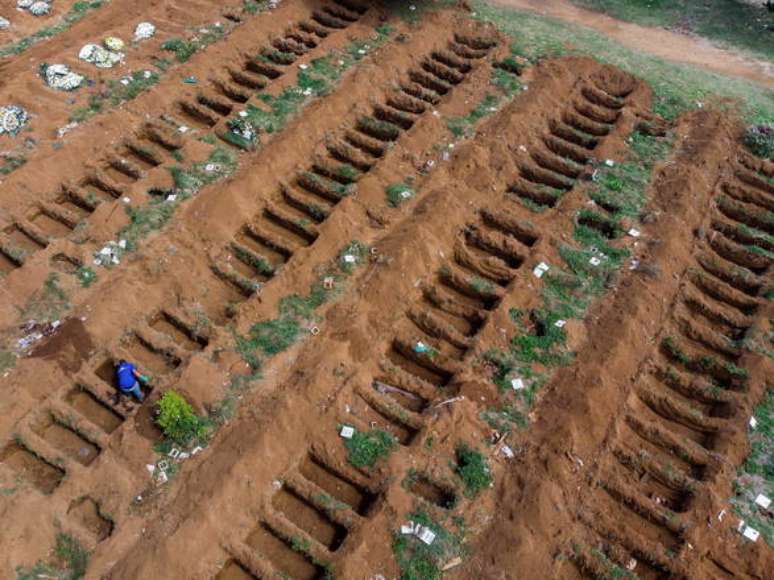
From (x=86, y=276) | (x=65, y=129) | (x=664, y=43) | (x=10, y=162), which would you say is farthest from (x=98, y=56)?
(x=664, y=43)

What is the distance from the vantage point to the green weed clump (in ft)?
27.6

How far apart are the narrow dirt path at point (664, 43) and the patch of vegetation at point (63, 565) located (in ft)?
51.8

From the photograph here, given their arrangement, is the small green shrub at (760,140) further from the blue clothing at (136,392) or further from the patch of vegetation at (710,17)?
the blue clothing at (136,392)

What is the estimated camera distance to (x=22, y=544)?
7555 mm

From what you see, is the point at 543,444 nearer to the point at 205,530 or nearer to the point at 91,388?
the point at 205,530

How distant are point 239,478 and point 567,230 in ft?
22.7

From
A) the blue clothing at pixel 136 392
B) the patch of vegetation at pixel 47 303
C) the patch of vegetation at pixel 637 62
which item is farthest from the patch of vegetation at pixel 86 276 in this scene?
the patch of vegetation at pixel 637 62

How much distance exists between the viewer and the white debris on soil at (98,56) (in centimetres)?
1359

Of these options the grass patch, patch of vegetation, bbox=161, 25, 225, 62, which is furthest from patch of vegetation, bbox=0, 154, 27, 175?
patch of vegetation, bbox=161, 25, 225, 62

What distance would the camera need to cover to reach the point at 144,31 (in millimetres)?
14539

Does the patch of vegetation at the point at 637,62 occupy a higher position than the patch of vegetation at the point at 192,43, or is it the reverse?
the patch of vegetation at the point at 637,62

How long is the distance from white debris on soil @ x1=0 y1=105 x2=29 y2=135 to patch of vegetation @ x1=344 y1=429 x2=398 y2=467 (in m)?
9.17

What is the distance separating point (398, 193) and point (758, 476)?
7.10m

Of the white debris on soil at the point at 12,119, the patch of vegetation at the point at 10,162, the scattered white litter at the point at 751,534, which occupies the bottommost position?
the patch of vegetation at the point at 10,162
